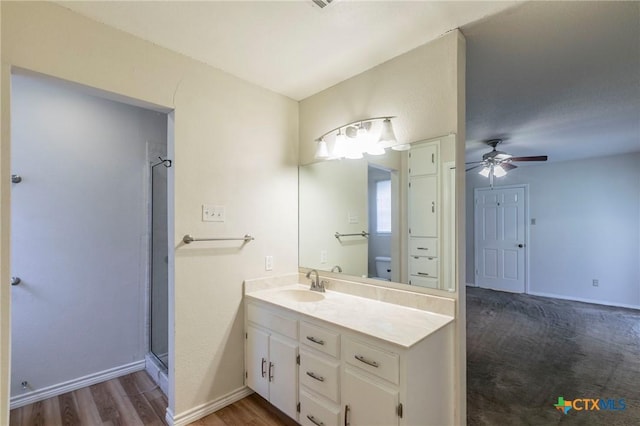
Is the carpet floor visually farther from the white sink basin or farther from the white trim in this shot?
the white sink basin

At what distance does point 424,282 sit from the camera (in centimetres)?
181

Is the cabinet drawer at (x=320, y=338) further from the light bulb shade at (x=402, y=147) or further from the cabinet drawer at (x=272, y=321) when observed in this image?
the light bulb shade at (x=402, y=147)

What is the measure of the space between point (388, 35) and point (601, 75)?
184cm

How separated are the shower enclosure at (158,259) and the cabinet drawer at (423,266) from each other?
6.78 feet

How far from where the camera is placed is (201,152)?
2.03 metres

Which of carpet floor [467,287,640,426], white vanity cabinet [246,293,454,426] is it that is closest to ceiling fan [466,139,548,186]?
carpet floor [467,287,640,426]

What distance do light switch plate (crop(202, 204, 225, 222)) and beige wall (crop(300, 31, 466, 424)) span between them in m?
1.13

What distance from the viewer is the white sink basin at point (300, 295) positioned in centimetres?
226

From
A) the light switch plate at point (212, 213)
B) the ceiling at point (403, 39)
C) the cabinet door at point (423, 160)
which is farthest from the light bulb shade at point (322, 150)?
the light switch plate at point (212, 213)

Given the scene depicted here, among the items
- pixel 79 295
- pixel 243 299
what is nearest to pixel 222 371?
pixel 243 299

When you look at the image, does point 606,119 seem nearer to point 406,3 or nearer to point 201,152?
point 406,3

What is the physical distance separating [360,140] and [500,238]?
5047 mm

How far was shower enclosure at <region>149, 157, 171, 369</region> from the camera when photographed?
2.58m

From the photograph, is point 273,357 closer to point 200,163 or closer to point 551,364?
point 200,163
